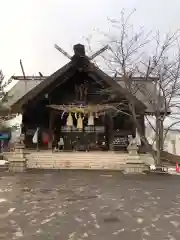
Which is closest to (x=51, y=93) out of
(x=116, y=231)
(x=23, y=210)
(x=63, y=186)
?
(x=63, y=186)

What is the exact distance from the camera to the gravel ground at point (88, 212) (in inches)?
187

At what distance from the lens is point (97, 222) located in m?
5.42

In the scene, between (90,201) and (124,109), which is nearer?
(90,201)

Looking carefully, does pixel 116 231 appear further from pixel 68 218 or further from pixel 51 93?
pixel 51 93

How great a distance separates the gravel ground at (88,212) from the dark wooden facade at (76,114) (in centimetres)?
1136

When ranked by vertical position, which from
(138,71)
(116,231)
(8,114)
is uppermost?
(138,71)

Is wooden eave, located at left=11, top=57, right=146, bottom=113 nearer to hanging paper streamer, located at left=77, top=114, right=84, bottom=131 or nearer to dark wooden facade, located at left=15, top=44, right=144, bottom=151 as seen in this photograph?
dark wooden facade, located at left=15, top=44, right=144, bottom=151

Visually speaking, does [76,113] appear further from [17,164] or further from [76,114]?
[17,164]

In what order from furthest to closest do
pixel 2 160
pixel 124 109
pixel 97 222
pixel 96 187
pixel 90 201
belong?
pixel 124 109, pixel 2 160, pixel 96 187, pixel 90 201, pixel 97 222

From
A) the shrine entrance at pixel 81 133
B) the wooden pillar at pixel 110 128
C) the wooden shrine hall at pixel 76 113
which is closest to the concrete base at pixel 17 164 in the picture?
the wooden shrine hall at pixel 76 113

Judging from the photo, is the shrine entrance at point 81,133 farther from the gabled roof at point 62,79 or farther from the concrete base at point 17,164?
the concrete base at point 17,164

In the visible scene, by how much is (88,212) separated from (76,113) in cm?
1470

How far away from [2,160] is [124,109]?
349 inches

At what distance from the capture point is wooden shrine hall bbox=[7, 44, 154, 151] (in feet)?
66.2
